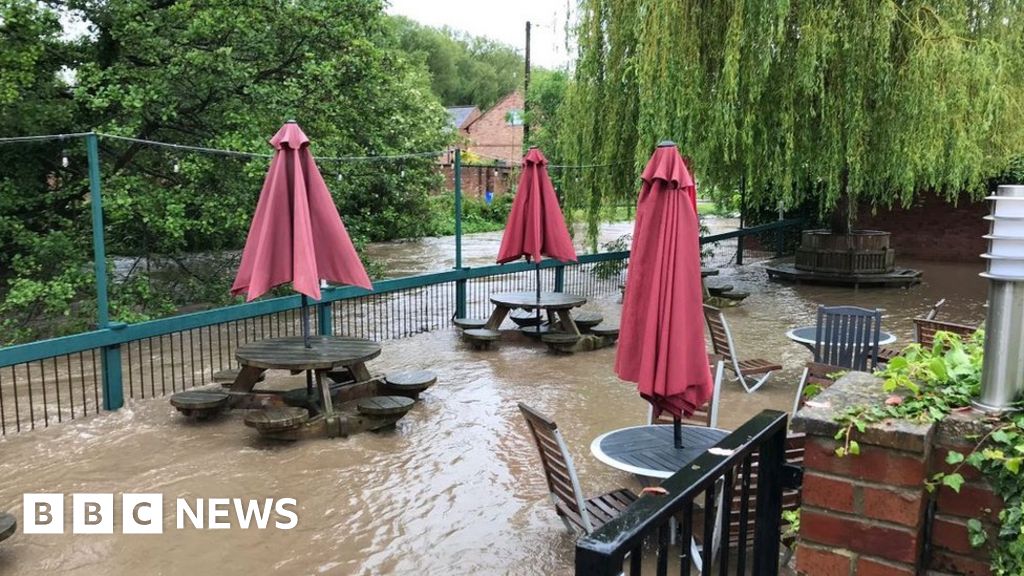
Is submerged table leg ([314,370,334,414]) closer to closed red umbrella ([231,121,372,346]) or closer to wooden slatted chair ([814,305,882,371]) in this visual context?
closed red umbrella ([231,121,372,346])

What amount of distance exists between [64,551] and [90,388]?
4.19 metres

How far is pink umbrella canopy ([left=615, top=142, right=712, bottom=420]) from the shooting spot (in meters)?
4.21

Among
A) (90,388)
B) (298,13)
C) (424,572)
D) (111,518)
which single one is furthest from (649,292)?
(298,13)

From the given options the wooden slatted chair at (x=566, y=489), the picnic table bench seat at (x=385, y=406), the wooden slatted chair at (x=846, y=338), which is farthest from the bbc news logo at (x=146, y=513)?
the wooden slatted chair at (x=846, y=338)

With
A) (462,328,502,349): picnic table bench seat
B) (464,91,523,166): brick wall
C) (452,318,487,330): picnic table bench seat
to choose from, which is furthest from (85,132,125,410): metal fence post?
(464,91,523,166): brick wall

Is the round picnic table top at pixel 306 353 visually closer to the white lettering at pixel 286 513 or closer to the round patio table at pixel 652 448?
the white lettering at pixel 286 513

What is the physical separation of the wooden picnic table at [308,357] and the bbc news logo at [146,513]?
1.36m

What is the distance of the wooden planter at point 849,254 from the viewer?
14.2 metres

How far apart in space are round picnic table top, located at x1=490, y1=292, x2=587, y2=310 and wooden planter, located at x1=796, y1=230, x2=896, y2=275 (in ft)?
23.0

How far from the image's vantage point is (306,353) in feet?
20.6

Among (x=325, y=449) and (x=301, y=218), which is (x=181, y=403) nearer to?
(x=325, y=449)

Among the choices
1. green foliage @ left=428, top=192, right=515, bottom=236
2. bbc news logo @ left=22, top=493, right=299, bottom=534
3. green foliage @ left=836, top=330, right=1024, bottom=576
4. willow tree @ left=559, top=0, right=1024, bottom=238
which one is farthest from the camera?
green foliage @ left=428, top=192, right=515, bottom=236

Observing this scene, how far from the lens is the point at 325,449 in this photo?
229 inches

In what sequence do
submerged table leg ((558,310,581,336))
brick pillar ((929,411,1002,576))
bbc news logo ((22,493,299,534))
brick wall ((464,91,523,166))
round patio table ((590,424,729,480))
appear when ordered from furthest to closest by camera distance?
→ brick wall ((464,91,523,166)) → submerged table leg ((558,310,581,336)) → bbc news logo ((22,493,299,534)) → round patio table ((590,424,729,480)) → brick pillar ((929,411,1002,576))
